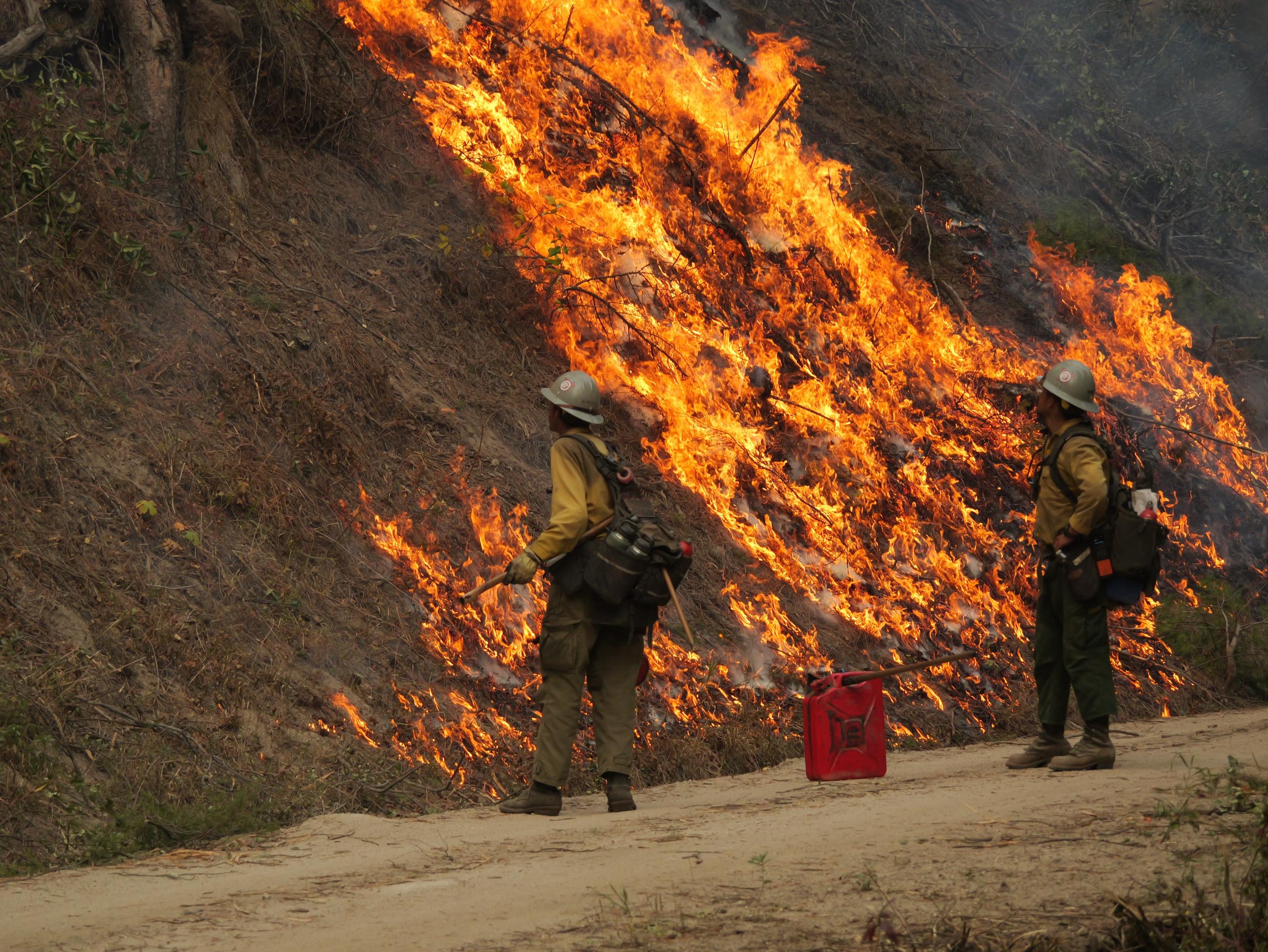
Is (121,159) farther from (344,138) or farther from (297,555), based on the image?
(297,555)

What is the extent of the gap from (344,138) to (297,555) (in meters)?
4.85

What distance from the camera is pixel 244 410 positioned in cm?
878

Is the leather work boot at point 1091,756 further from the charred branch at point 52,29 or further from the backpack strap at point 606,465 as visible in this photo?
the charred branch at point 52,29

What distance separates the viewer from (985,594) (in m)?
11.4

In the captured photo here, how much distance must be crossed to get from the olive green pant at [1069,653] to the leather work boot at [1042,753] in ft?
0.36

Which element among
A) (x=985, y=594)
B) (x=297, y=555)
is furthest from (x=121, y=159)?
(x=985, y=594)

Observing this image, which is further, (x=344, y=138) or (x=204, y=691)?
(x=344, y=138)

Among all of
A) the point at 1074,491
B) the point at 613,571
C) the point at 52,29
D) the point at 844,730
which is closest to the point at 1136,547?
the point at 1074,491

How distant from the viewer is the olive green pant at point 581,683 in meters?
6.48

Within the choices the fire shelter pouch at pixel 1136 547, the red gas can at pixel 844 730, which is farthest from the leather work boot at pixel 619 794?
the fire shelter pouch at pixel 1136 547

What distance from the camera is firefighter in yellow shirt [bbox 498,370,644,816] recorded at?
6449 millimetres

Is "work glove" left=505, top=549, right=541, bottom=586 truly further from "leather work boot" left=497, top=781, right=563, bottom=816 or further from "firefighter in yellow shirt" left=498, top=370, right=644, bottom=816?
"leather work boot" left=497, top=781, right=563, bottom=816

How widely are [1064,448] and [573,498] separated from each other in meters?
2.70

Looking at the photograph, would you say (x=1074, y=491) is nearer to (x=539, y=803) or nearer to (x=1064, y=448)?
(x=1064, y=448)
